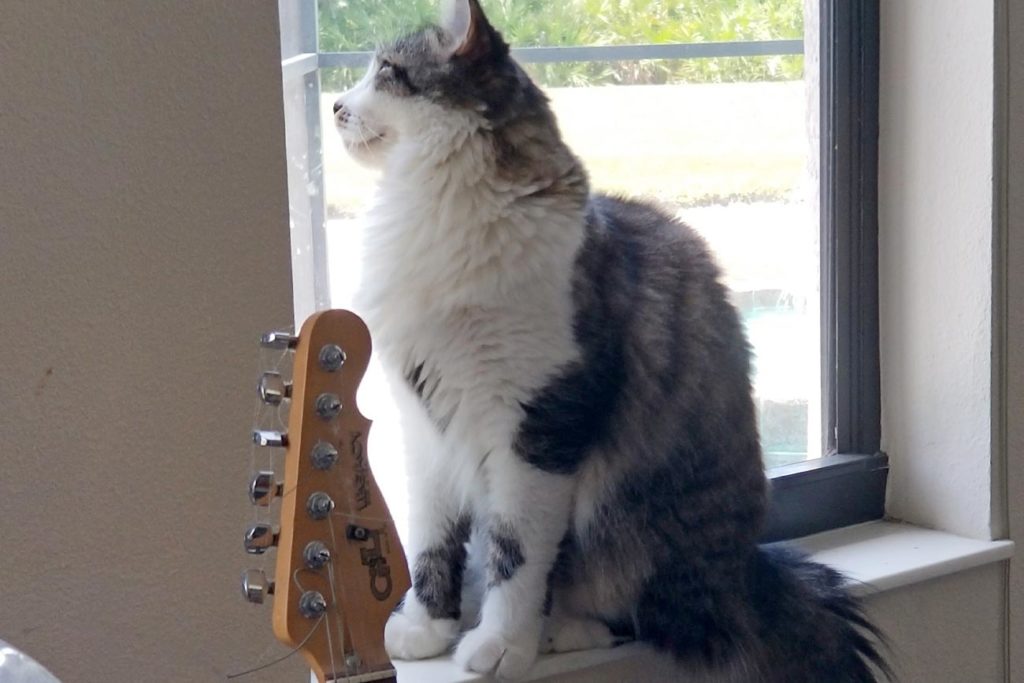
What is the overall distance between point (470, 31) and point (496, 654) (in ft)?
2.35

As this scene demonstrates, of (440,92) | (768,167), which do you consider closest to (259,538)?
(440,92)

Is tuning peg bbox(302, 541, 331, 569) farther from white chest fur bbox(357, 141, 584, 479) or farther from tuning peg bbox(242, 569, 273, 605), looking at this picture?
white chest fur bbox(357, 141, 584, 479)

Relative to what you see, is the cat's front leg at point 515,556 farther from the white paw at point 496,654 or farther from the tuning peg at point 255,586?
the tuning peg at point 255,586

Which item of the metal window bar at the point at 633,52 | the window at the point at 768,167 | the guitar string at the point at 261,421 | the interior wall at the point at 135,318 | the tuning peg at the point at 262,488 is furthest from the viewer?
the window at the point at 768,167

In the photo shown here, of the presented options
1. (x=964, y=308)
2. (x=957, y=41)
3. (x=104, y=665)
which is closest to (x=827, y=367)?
(x=964, y=308)

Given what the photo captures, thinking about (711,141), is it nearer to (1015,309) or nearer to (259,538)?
(1015,309)

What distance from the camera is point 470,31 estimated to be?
128cm

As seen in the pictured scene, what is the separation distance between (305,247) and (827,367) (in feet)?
3.01

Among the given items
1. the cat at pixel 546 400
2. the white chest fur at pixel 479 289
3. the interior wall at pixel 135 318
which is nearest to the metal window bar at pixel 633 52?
the cat at pixel 546 400

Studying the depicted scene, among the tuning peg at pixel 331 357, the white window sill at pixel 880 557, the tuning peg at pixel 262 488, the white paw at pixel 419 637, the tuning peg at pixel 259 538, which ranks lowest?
the white window sill at pixel 880 557

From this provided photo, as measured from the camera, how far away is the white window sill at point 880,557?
4.76ft

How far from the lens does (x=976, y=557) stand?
175cm

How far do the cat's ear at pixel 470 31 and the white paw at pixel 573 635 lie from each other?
0.70 meters

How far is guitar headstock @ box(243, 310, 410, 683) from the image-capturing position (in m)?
0.94
